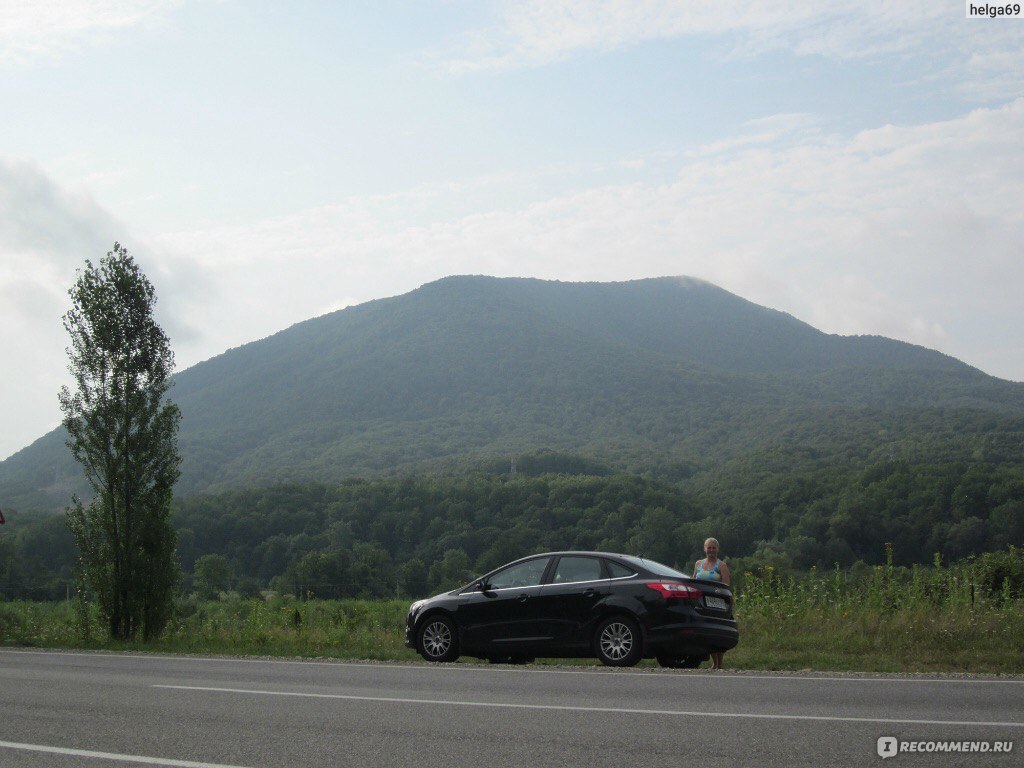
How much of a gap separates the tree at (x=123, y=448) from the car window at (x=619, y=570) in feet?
38.2

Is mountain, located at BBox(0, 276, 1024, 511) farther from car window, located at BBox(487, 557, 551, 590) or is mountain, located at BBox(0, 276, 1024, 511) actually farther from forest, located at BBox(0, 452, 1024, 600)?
car window, located at BBox(487, 557, 551, 590)

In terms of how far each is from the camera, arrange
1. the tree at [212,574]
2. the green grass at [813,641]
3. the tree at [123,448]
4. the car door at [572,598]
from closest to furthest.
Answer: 1. the green grass at [813,641]
2. the car door at [572,598]
3. the tree at [123,448]
4. the tree at [212,574]

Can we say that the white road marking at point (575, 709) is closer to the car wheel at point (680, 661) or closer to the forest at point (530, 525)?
the car wheel at point (680, 661)

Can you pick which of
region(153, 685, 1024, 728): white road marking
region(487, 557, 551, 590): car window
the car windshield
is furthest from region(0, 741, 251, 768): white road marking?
the car windshield

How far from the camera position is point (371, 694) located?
9.95 meters

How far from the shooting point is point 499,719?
26.6 feet

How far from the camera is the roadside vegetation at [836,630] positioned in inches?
501

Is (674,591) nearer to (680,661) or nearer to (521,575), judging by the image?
(680,661)

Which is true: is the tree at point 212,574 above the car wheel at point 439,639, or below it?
below

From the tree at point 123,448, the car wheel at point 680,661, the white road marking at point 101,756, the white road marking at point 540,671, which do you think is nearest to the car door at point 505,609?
the white road marking at point 540,671

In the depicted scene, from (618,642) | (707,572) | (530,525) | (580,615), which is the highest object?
(530,525)

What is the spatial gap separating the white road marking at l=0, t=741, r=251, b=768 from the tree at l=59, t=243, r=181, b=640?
1399cm

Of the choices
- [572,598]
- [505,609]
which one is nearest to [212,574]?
[505,609]

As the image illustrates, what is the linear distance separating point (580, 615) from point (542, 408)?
518 ft
